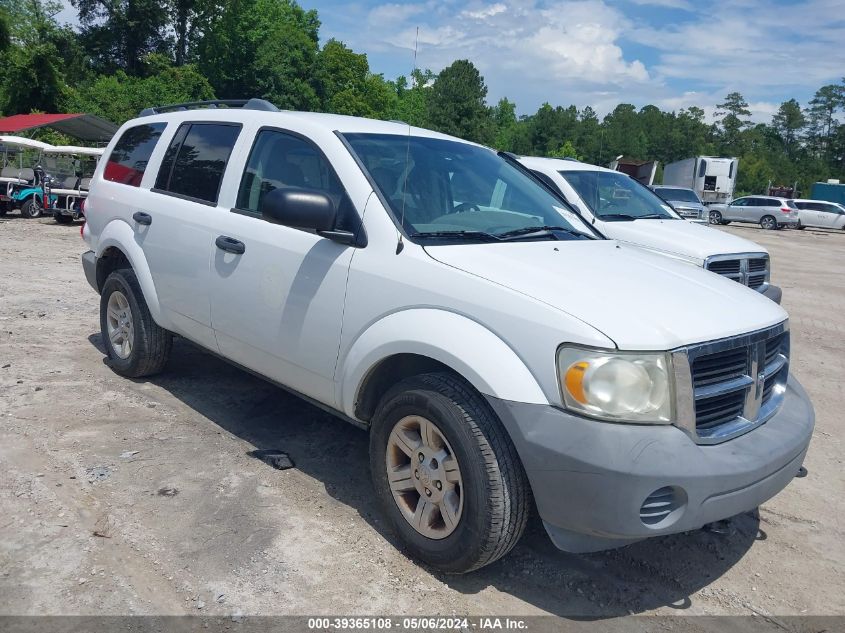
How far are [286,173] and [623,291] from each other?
2.01 meters

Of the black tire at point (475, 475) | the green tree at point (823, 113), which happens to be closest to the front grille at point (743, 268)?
the black tire at point (475, 475)

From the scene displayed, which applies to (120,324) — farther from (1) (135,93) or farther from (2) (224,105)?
(1) (135,93)

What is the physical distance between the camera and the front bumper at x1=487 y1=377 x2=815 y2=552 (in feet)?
8.71

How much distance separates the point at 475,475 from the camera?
9.49ft

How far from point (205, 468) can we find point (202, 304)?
0.99m

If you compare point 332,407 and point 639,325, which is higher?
point 639,325

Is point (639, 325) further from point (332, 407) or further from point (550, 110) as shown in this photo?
point (550, 110)

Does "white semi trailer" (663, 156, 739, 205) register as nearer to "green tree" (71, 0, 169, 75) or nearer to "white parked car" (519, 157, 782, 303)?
"white parked car" (519, 157, 782, 303)

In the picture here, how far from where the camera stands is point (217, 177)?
4473 millimetres

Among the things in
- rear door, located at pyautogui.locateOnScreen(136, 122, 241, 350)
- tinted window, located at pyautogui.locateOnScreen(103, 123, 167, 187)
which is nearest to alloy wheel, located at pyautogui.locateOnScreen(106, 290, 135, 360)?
rear door, located at pyautogui.locateOnScreen(136, 122, 241, 350)

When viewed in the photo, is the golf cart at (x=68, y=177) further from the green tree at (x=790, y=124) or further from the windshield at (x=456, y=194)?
the green tree at (x=790, y=124)

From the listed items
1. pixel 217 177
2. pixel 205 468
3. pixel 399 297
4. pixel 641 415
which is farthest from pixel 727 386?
pixel 217 177

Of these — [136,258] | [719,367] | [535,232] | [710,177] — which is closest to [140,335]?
[136,258]

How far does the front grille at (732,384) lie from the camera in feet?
9.36
